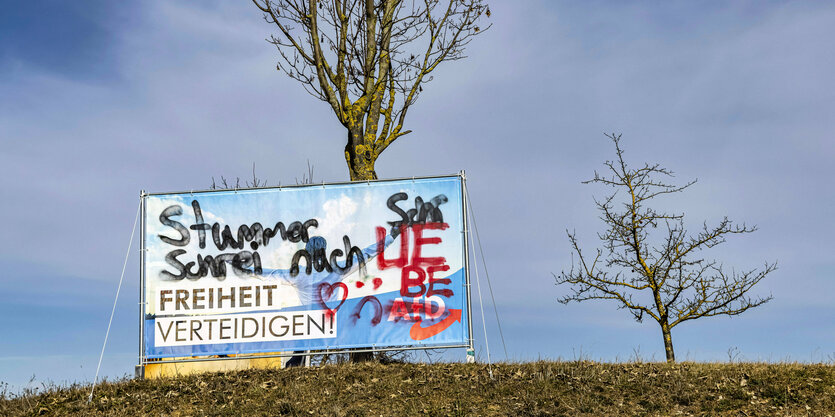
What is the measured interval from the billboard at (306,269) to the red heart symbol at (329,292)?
2cm

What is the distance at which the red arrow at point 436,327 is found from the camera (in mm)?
15039

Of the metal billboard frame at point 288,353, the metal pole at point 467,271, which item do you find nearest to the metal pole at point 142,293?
the metal billboard frame at point 288,353

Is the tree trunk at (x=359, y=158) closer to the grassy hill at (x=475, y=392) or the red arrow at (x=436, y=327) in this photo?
the red arrow at (x=436, y=327)

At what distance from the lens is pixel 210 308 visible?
1586 cm

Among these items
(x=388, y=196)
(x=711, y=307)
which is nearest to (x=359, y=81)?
(x=388, y=196)

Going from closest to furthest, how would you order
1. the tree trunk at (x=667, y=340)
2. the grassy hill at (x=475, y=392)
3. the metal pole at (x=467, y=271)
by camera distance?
1. the grassy hill at (x=475, y=392)
2. the metal pole at (x=467, y=271)
3. the tree trunk at (x=667, y=340)

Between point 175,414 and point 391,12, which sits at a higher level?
point 391,12

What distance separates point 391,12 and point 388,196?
7059mm

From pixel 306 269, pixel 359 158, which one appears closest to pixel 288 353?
pixel 306 269

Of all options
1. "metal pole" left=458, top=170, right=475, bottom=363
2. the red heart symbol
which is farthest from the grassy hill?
the red heart symbol

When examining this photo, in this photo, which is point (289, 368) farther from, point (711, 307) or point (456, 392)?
point (711, 307)

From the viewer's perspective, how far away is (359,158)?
1858cm

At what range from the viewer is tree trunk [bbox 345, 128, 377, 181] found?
18.5 metres

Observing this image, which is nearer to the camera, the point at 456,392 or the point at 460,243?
the point at 456,392
